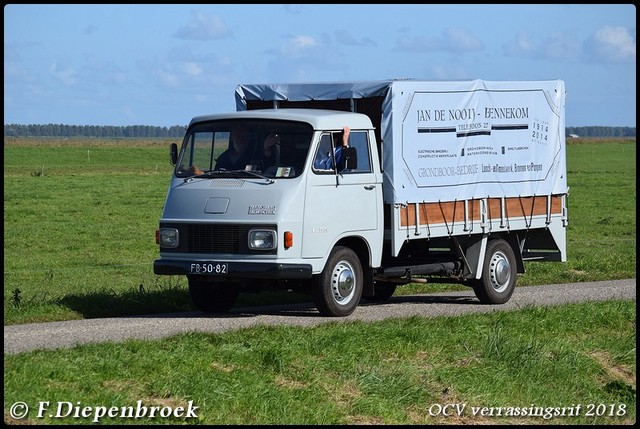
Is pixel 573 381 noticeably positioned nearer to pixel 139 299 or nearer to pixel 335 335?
pixel 335 335

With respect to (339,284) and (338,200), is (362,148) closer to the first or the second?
(338,200)

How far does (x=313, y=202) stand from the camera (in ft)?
50.7

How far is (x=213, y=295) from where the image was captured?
1655 cm

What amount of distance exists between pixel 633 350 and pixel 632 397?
5.30 ft

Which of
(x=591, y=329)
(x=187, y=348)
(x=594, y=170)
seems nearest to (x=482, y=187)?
(x=591, y=329)

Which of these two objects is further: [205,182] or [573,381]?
[205,182]

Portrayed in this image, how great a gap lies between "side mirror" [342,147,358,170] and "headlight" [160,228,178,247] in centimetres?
227

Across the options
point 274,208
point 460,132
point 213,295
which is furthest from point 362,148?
point 213,295

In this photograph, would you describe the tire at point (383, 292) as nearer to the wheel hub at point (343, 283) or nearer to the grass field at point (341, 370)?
the grass field at point (341, 370)
